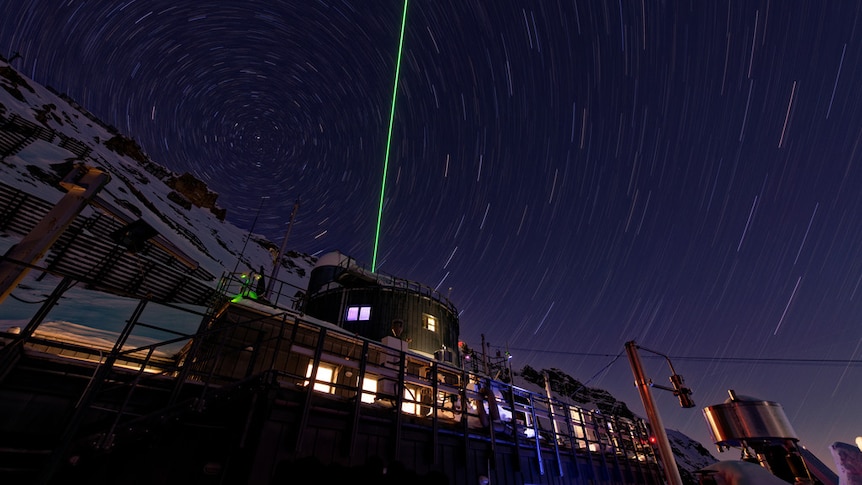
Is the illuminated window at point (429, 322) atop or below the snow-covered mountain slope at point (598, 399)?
below

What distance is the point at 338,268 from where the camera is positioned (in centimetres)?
2758

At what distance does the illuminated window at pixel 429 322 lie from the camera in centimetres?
2552

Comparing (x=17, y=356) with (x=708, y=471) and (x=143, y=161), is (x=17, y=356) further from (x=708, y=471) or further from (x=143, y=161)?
(x=143, y=161)

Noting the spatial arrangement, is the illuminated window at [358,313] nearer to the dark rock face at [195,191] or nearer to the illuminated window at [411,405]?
the illuminated window at [411,405]

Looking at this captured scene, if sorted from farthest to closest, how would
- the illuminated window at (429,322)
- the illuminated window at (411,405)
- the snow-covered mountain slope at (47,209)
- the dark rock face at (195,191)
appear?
the dark rock face at (195,191) → the illuminated window at (429,322) → the illuminated window at (411,405) → the snow-covered mountain slope at (47,209)

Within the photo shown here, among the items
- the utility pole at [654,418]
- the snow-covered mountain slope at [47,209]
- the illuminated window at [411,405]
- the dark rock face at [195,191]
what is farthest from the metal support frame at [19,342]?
the dark rock face at [195,191]

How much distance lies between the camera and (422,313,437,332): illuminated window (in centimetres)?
2552

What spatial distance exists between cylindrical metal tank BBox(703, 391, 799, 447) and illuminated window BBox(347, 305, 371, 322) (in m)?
20.0

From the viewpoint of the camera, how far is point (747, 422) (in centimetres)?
1581

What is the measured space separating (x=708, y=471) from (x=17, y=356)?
53.0 ft

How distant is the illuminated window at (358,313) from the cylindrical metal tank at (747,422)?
20044mm

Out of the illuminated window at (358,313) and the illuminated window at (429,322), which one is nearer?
the illuminated window at (358,313)

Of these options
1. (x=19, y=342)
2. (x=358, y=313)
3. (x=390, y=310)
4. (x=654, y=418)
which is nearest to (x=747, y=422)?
(x=654, y=418)

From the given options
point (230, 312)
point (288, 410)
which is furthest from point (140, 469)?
point (230, 312)
